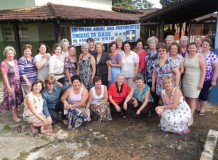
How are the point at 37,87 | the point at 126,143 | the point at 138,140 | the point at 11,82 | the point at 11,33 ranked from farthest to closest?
the point at 11,33, the point at 11,82, the point at 37,87, the point at 138,140, the point at 126,143

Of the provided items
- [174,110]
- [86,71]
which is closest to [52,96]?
[86,71]

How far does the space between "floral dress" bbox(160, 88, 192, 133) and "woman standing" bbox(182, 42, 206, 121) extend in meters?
0.53

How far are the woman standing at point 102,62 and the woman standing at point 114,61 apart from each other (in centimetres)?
9

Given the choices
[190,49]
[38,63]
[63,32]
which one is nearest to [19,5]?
[63,32]

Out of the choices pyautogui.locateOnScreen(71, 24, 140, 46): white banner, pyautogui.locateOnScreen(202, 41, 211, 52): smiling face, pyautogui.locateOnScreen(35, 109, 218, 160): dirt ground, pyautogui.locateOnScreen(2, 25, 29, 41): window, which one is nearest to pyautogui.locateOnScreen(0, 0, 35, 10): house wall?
pyautogui.locateOnScreen(2, 25, 29, 41): window

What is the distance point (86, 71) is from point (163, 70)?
1722mm

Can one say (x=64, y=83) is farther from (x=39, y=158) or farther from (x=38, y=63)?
(x=39, y=158)

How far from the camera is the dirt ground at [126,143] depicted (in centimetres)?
385

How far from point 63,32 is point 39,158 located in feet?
37.4

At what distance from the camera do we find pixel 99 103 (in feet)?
16.8

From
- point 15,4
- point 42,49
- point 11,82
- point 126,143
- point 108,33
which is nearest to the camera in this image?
point 126,143

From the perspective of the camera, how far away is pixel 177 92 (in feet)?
14.3

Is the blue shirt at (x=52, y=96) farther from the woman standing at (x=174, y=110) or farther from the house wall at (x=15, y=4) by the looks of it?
the house wall at (x=15, y=4)

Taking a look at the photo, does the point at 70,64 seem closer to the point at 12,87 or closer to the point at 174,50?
the point at 12,87
